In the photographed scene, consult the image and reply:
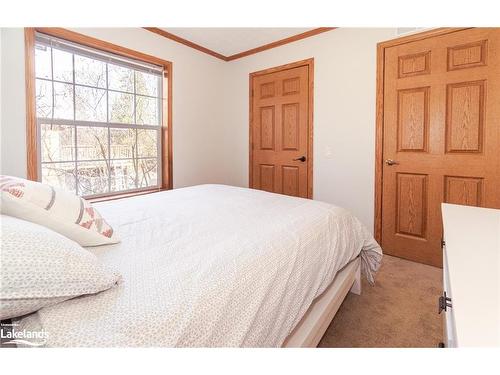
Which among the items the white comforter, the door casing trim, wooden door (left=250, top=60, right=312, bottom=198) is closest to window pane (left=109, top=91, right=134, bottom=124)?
the white comforter

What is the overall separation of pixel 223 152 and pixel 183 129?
28.5 inches

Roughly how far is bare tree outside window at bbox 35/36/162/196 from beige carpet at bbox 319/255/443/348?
2.36 meters

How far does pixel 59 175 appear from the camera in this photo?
2.38 metres

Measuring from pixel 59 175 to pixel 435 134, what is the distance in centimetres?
324

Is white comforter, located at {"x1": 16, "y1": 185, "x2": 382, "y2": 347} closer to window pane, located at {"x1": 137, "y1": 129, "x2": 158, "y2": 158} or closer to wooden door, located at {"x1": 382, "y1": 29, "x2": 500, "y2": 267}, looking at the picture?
wooden door, located at {"x1": 382, "y1": 29, "x2": 500, "y2": 267}

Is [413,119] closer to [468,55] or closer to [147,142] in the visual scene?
[468,55]

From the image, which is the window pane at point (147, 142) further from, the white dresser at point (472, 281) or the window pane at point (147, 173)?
the white dresser at point (472, 281)

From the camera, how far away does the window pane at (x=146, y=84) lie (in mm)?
2855

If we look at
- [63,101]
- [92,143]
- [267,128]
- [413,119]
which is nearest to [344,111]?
[413,119]

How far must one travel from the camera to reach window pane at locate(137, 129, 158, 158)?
293cm

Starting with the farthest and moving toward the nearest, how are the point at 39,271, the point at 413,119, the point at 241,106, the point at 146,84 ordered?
1. the point at 241,106
2. the point at 146,84
3. the point at 413,119
4. the point at 39,271

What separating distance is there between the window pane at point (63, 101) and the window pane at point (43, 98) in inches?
1.6
